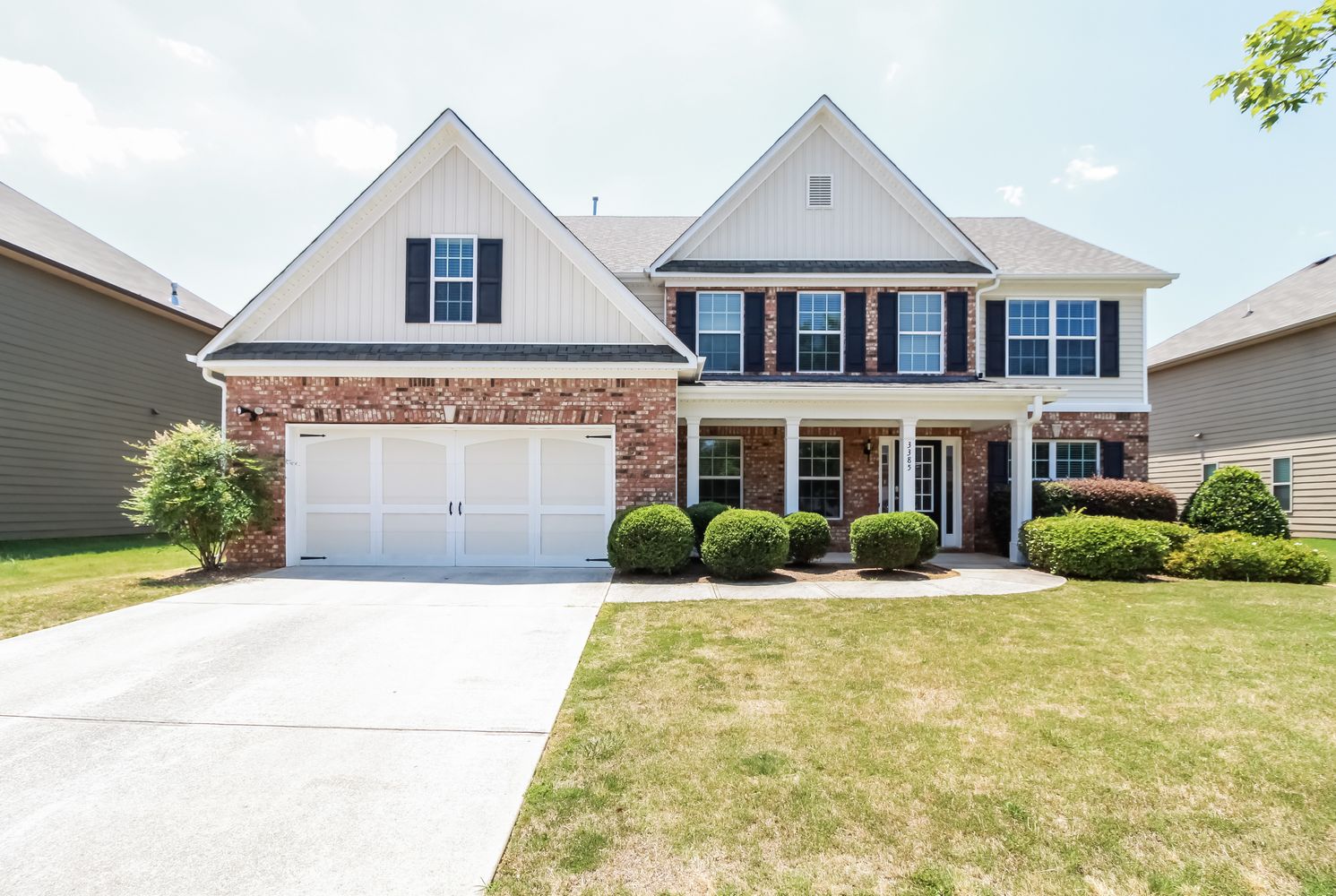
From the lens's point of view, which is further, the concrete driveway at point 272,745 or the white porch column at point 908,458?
the white porch column at point 908,458

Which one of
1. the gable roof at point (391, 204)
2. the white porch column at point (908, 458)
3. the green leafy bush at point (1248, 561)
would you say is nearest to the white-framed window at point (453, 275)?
the gable roof at point (391, 204)

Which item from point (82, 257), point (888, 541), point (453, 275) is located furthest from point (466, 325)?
point (82, 257)

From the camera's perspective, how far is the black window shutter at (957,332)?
46.4ft

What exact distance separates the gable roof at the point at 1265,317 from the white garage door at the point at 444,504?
51.5 ft

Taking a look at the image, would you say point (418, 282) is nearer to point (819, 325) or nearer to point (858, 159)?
point (819, 325)

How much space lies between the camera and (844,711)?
4.61 meters

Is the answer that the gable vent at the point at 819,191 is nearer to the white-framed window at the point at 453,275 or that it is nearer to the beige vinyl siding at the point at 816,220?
the beige vinyl siding at the point at 816,220

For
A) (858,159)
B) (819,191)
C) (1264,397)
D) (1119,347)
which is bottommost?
(1264,397)

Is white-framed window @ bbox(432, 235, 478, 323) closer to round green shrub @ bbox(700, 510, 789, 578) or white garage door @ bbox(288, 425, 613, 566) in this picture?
white garage door @ bbox(288, 425, 613, 566)

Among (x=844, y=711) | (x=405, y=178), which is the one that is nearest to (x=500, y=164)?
(x=405, y=178)

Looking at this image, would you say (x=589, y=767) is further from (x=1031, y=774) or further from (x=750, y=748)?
(x=1031, y=774)

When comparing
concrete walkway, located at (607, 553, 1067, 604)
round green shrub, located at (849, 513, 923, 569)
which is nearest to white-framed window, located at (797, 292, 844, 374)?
round green shrub, located at (849, 513, 923, 569)

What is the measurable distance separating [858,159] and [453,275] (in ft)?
30.6

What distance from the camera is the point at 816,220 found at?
14602 mm
